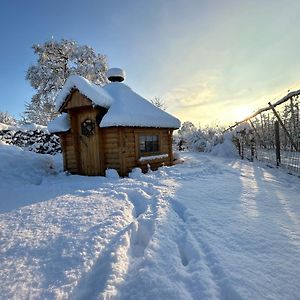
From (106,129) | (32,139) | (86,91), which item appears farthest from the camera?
(32,139)

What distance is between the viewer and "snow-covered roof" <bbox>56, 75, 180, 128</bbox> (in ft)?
31.1

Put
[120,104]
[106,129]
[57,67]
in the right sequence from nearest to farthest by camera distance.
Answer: [106,129], [120,104], [57,67]

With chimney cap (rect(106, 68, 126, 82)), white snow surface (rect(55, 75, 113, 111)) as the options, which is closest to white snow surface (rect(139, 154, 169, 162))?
white snow surface (rect(55, 75, 113, 111))

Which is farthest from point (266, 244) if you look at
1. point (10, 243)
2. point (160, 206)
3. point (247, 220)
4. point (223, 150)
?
point (223, 150)

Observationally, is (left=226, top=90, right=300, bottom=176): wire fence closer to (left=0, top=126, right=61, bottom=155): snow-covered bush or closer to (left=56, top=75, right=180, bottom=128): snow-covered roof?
(left=56, top=75, right=180, bottom=128): snow-covered roof

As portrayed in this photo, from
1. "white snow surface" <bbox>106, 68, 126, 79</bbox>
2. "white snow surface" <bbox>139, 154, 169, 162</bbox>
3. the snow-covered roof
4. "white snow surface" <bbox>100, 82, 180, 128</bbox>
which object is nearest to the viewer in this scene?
"white snow surface" <bbox>100, 82, 180, 128</bbox>

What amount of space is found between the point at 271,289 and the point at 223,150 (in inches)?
689

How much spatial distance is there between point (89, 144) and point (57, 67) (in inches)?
602

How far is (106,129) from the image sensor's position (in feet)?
32.5

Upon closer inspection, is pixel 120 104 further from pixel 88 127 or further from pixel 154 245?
pixel 154 245

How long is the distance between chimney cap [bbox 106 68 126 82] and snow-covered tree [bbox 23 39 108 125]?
10943mm

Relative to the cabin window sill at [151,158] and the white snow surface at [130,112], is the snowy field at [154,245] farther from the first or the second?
the cabin window sill at [151,158]

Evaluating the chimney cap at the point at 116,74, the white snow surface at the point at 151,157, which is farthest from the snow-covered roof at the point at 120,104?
the white snow surface at the point at 151,157

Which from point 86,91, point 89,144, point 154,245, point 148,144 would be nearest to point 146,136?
point 148,144
